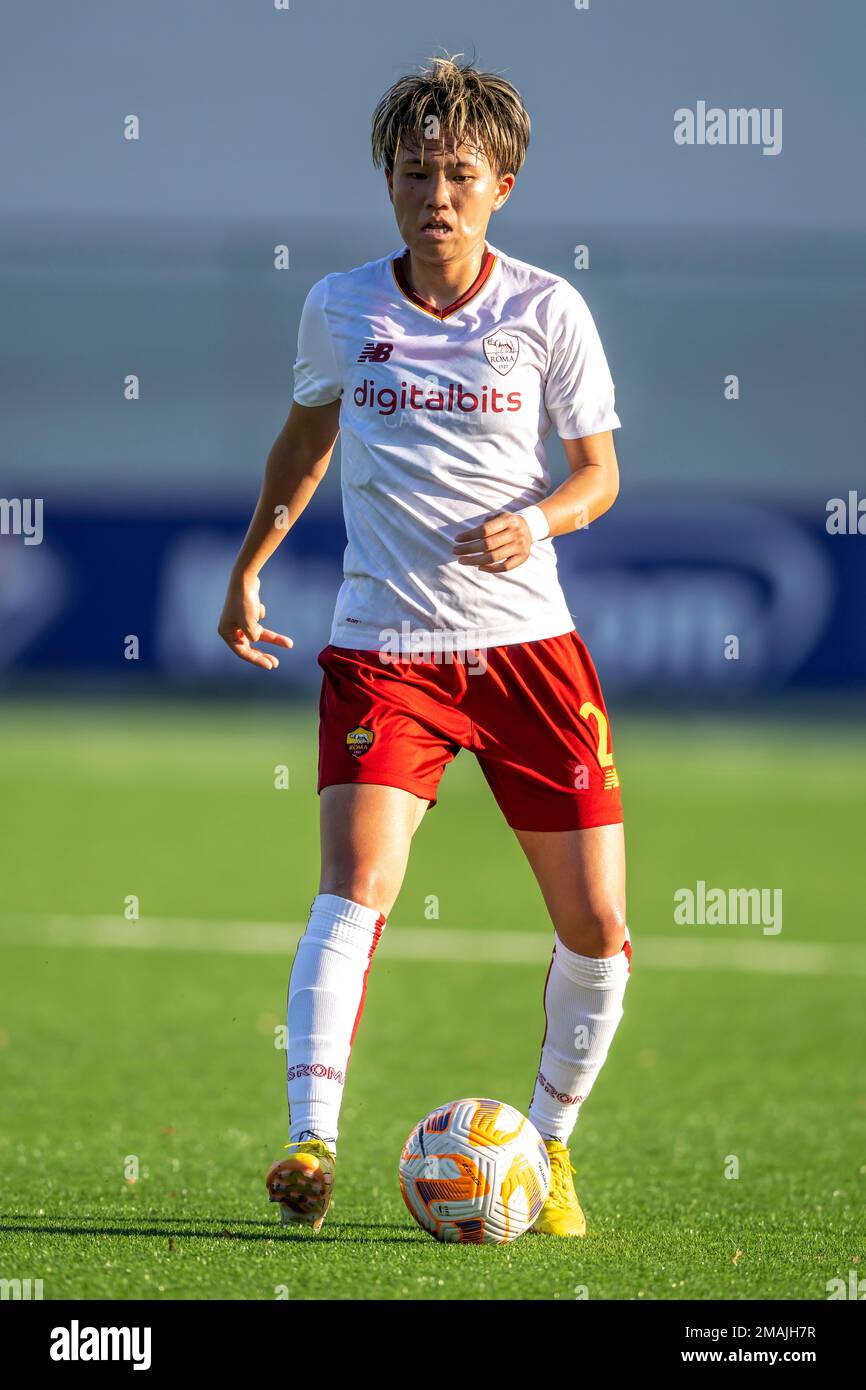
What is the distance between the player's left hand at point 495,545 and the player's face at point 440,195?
2.21ft

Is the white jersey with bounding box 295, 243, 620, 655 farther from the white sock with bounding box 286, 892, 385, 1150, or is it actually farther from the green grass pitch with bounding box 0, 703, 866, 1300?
the green grass pitch with bounding box 0, 703, 866, 1300

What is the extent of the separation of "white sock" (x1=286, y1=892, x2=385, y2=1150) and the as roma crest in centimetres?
123

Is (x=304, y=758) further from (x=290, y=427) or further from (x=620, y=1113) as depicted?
(x=290, y=427)

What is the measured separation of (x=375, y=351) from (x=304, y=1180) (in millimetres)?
1800

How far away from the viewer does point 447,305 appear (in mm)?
4094

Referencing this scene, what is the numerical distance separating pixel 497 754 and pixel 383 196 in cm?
2337

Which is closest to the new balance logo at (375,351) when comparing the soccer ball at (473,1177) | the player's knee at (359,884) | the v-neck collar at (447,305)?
the v-neck collar at (447,305)

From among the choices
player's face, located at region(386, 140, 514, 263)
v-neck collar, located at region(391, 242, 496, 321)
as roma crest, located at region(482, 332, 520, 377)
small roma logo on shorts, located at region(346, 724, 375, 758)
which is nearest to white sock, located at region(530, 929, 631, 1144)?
small roma logo on shorts, located at region(346, 724, 375, 758)

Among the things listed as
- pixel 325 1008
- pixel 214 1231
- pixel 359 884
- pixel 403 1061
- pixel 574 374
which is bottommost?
pixel 403 1061

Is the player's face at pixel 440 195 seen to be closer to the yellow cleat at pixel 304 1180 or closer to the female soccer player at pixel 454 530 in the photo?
the female soccer player at pixel 454 530

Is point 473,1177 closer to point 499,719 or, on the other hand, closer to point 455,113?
point 499,719

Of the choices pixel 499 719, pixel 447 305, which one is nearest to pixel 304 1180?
pixel 499 719

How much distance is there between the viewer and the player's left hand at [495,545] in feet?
12.1

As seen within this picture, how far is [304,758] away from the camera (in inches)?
658
